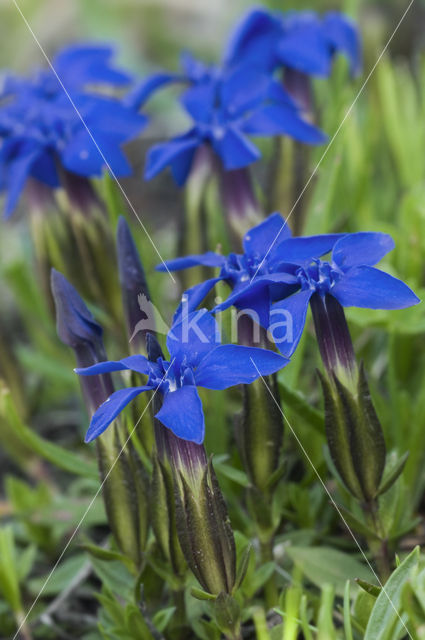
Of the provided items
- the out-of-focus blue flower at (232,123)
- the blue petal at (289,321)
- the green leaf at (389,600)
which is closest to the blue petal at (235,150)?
the out-of-focus blue flower at (232,123)

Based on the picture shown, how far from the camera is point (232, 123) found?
1541 mm

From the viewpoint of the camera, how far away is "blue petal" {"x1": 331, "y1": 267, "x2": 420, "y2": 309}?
0.97 metres

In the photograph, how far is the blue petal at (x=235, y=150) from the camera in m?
1.49

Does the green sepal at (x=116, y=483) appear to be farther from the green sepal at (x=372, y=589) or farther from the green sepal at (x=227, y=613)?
the green sepal at (x=372, y=589)

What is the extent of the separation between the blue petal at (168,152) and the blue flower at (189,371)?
563 mm

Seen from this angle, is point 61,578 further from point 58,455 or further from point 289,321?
point 289,321

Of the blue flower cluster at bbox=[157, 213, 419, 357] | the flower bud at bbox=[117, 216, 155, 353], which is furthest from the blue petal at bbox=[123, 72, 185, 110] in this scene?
the blue flower cluster at bbox=[157, 213, 419, 357]

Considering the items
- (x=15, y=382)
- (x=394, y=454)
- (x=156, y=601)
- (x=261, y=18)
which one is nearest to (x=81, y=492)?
(x=15, y=382)

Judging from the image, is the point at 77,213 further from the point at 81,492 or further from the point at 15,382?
the point at 81,492

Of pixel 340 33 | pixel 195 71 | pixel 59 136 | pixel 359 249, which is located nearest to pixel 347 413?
pixel 359 249

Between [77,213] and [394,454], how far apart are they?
848 mm

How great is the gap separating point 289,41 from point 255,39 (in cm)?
10

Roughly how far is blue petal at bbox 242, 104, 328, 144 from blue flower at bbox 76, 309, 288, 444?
638mm

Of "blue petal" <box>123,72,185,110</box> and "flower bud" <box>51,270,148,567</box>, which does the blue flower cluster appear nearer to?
"flower bud" <box>51,270,148,567</box>
